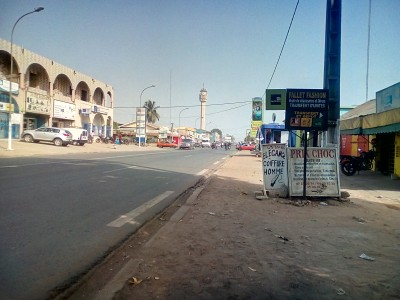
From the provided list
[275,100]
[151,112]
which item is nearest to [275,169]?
[275,100]

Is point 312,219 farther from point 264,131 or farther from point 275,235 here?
point 264,131

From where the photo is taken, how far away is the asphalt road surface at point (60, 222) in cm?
382

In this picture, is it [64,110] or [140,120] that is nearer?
[64,110]

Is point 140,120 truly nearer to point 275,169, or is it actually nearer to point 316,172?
point 275,169

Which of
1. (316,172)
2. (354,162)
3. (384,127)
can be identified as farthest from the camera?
(354,162)

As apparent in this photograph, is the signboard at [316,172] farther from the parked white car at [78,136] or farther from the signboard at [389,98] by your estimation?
the parked white car at [78,136]

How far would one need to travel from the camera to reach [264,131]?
34438mm

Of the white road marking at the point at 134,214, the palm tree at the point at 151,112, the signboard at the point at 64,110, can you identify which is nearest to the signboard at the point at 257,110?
the signboard at the point at 64,110

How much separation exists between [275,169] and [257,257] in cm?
522

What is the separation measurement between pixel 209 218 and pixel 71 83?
1662 inches

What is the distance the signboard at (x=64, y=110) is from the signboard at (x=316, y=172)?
123 feet

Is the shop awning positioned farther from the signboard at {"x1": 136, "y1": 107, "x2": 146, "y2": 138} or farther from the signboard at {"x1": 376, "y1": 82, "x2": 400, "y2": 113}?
the signboard at {"x1": 136, "y1": 107, "x2": 146, "y2": 138}

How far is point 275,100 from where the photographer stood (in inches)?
696

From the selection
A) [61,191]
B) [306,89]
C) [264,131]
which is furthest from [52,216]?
[264,131]
